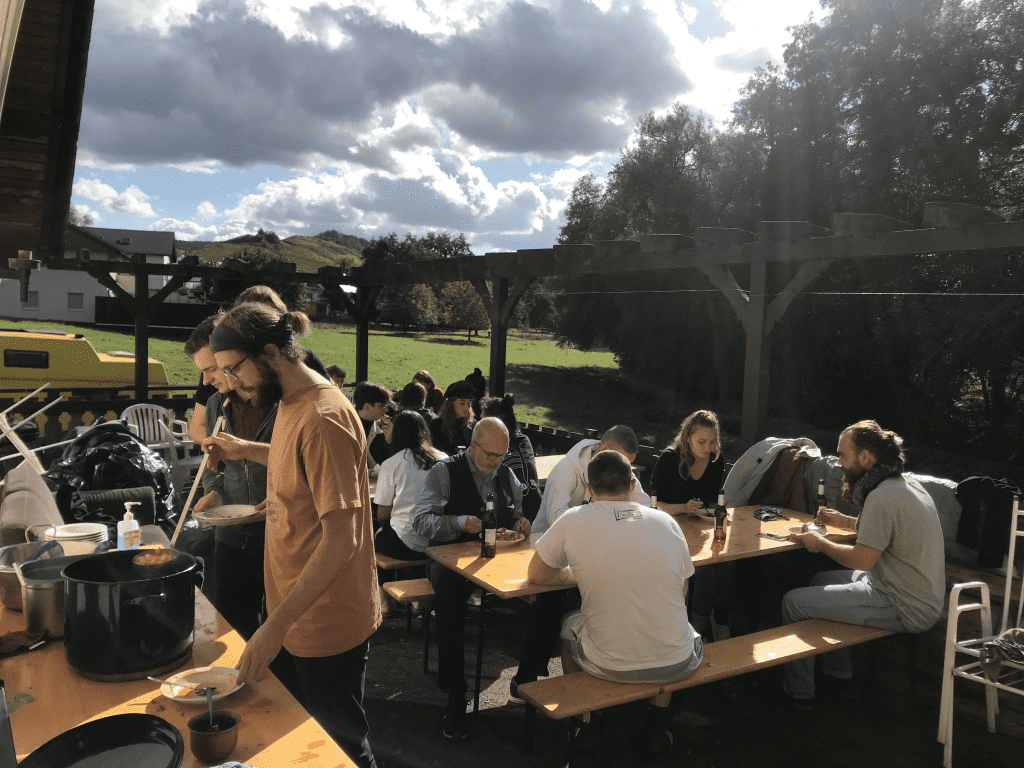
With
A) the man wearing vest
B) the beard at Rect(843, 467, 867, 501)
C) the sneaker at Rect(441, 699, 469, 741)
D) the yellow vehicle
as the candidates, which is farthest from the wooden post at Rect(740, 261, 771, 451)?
the yellow vehicle

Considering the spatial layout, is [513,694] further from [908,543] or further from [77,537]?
[77,537]

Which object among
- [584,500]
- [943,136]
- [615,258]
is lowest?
[584,500]

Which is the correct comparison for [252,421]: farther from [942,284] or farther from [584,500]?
[942,284]

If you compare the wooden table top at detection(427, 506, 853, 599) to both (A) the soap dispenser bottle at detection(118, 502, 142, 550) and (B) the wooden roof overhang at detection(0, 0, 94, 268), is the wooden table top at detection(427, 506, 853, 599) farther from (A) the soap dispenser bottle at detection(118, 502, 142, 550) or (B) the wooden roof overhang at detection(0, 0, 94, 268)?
(B) the wooden roof overhang at detection(0, 0, 94, 268)

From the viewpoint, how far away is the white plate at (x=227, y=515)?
279cm

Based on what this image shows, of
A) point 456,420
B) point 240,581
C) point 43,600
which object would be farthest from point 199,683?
point 456,420

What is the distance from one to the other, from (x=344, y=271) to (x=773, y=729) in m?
9.45

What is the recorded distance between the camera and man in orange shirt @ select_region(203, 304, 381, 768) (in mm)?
1935

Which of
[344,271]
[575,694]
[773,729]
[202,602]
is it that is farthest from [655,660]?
[344,271]

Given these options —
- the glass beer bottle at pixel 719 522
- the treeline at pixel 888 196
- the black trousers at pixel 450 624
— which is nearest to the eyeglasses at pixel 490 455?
the black trousers at pixel 450 624

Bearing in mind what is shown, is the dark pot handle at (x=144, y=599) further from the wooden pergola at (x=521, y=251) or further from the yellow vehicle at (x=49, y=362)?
the yellow vehicle at (x=49, y=362)

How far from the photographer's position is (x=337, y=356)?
92.8ft

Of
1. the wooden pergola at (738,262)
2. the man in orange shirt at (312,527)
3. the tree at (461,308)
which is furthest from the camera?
the tree at (461,308)

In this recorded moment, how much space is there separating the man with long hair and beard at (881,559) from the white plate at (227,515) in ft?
9.88
